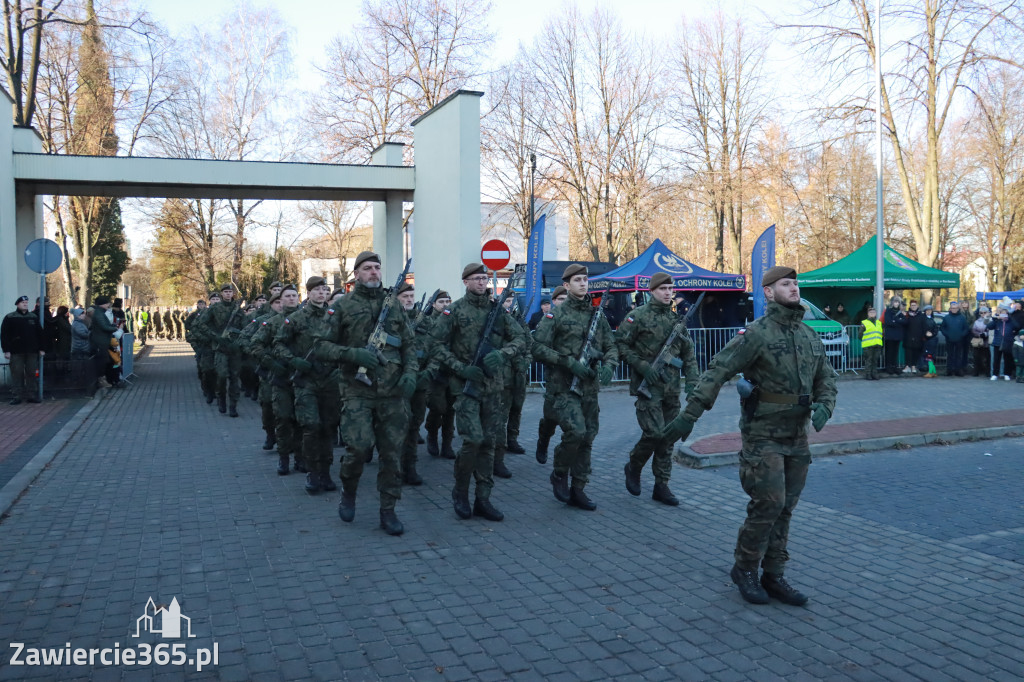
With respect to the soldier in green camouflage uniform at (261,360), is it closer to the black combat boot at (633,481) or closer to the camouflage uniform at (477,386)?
the camouflage uniform at (477,386)

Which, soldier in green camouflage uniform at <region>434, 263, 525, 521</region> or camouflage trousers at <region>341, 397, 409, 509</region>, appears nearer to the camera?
camouflage trousers at <region>341, 397, 409, 509</region>

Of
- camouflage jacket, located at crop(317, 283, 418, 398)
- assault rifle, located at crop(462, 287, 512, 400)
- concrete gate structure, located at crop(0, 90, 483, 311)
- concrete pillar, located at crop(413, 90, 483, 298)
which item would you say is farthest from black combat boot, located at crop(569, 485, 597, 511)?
concrete gate structure, located at crop(0, 90, 483, 311)

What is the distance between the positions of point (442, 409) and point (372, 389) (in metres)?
3.29

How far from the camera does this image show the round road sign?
13404mm

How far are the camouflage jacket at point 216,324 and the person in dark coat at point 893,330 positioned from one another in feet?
46.7

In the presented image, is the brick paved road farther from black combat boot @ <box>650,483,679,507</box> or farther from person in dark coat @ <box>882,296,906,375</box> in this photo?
person in dark coat @ <box>882,296,906,375</box>

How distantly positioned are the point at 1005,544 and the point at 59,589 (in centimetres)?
655

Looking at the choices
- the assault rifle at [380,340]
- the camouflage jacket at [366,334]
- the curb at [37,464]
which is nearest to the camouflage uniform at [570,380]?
the camouflage jacket at [366,334]

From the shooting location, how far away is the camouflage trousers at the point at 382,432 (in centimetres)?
619

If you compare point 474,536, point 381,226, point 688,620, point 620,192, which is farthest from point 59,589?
point 620,192

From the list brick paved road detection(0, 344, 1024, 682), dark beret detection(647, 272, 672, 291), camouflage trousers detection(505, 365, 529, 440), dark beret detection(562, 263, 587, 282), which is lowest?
brick paved road detection(0, 344, 1024, 682)

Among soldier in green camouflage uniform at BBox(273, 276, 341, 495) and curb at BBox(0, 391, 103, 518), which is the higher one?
soldier in green camouflage uniform at BBox(273, 276, 341, 495)

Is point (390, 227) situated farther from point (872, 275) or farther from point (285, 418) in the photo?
point (285, 418)

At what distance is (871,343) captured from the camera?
1823cm
